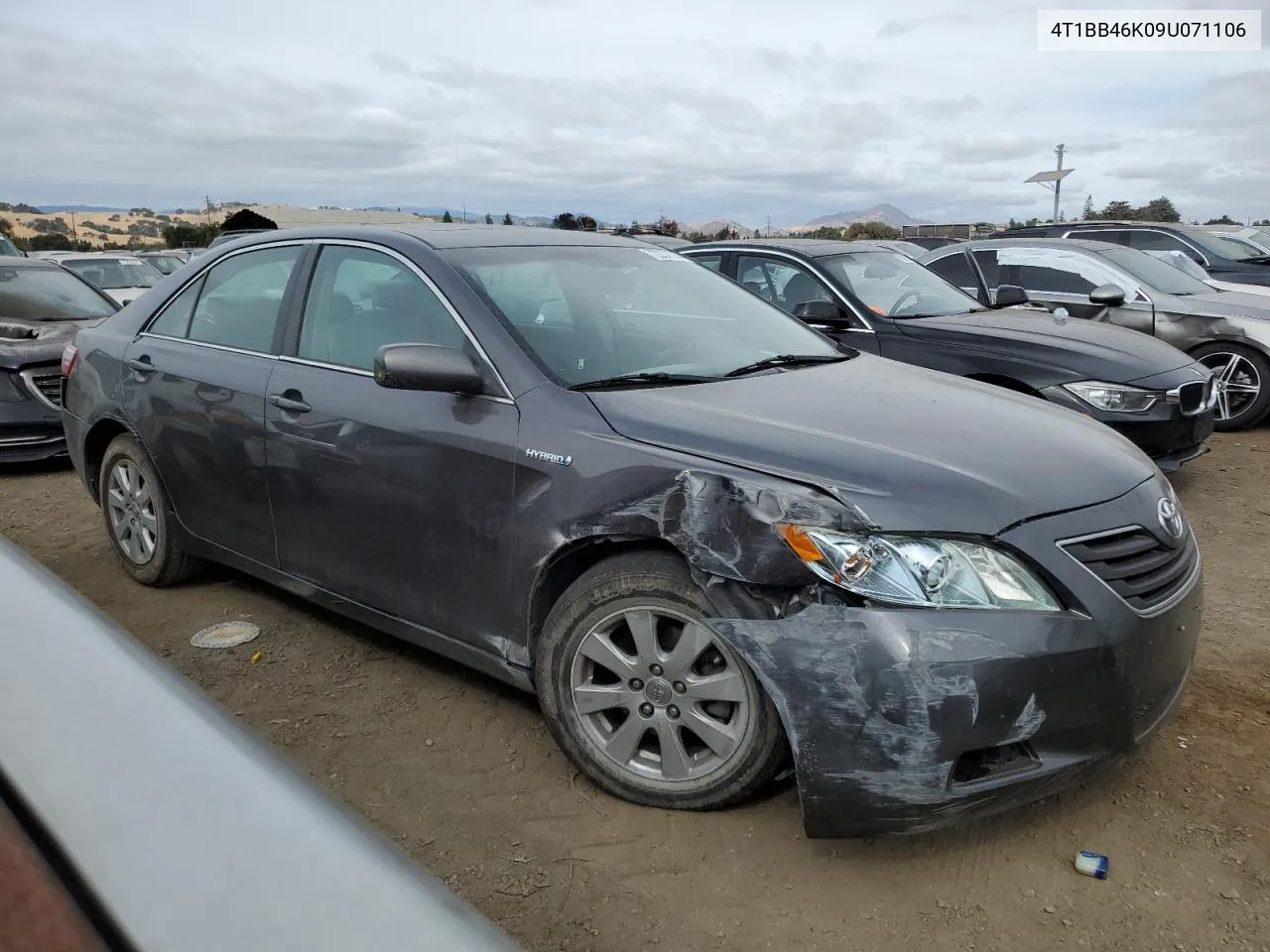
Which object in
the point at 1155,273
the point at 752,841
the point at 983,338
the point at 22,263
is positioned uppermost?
the point at 22,263

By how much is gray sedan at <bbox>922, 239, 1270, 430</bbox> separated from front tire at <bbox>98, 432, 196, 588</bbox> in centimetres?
647

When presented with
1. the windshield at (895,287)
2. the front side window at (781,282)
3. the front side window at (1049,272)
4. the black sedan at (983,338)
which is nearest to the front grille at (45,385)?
the black sedan at (983,338)

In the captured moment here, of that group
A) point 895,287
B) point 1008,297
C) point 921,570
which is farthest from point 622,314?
point 1008,297

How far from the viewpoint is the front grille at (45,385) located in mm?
7121

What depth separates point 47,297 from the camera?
8.18 m

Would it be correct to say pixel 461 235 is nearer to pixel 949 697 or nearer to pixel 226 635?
pixel 226 635

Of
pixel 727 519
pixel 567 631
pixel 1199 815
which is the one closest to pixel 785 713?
pixel 727 519

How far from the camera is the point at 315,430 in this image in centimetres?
362

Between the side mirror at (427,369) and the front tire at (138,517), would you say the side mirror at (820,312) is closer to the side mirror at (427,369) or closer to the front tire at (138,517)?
the side mirror at (427,369)

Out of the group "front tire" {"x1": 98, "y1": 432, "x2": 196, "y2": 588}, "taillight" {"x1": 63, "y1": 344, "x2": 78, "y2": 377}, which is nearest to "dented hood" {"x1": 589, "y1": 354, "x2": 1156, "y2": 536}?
"front tire" {"x1": 98, "y1": 432, "x2": 196, "y2": 588}

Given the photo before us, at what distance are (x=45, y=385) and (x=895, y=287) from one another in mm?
6026

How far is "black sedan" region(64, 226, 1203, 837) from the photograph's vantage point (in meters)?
2.45

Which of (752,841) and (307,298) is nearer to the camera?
(752,841)

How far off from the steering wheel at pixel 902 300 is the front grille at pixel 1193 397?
1.72 m
